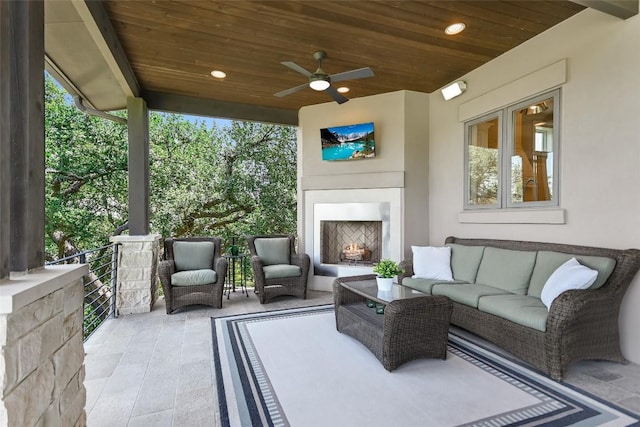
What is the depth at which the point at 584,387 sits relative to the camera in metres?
2.18

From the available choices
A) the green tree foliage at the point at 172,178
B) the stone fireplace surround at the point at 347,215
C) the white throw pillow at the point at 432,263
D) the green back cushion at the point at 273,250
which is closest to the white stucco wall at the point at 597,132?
the white throw pillow at the point at 432,263

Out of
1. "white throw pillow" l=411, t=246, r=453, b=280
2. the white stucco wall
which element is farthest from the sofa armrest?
"white throw pillow" l=411, t=246, r=453, b=280

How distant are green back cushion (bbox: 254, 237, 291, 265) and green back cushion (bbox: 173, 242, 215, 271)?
2.24 feet

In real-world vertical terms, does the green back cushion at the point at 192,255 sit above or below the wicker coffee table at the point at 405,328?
above

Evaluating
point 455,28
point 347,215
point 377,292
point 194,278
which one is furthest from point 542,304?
point 194,278

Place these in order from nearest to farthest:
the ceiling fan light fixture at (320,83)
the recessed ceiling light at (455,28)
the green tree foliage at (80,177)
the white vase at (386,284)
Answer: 1. the white vase at (386,284)
2. the recessed ceiling light at (455,28)
3. the ceiling fan light fixture at (320,83)
4. the green tree foliage at (80,177)

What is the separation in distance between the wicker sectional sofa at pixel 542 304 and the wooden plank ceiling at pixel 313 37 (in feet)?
7.03

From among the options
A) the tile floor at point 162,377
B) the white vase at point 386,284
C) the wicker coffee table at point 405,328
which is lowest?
the tile floor at point 162,377

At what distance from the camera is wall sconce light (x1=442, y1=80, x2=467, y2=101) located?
13.8 feet

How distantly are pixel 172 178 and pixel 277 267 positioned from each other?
409 cm

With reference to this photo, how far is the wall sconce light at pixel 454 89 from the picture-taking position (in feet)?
13.8

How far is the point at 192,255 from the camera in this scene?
4340 millimetres

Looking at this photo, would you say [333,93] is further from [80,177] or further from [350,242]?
[80,177]

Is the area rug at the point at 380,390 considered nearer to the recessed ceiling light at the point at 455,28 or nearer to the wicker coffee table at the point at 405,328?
the wicker coffee table at the point at 405,328
